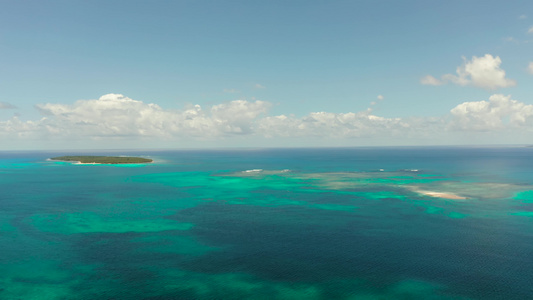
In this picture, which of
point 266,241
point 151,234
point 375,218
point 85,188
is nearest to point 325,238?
point 266,241

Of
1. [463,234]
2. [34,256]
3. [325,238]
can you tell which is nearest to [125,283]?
[34,256]

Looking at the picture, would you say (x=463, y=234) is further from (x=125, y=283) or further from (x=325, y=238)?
(x=125, y=283)

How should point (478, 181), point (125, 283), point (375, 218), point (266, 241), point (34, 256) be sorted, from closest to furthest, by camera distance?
point (125, 283)
point (34, 256)
point (266, 241)
point (375, 218)
point (478, 181)

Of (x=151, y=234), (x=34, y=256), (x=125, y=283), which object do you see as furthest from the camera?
(x=151, y=234)

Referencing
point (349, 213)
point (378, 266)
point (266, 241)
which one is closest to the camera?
point (378, 266)

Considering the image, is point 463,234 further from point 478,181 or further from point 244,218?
point 478,181

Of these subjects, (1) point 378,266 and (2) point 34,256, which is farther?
(2) point 34,256

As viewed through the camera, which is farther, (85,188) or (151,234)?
(85,188)

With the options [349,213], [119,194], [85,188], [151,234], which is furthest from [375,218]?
[85,188]

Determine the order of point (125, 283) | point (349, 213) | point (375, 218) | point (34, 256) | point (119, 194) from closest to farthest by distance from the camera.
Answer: point (125, 283)
point (34, 256)
point (375, 218)
point (349, 213)
point (119, 194)
